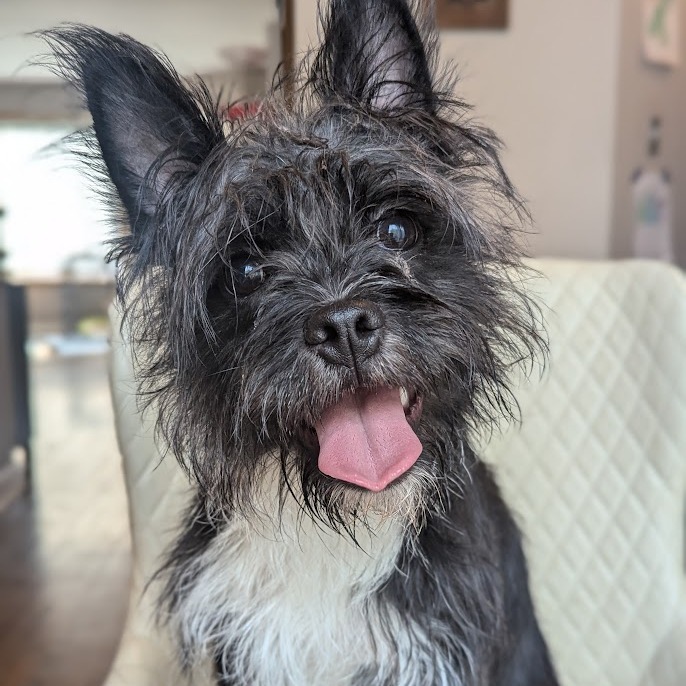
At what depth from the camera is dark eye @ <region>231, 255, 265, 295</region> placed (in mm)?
1071

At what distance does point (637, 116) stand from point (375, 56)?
1710 millimetres

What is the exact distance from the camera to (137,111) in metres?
1.04

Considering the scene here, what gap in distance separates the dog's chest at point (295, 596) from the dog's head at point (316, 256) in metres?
0.09

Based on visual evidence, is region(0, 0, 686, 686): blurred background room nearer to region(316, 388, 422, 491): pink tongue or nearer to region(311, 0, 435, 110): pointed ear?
region(311, 0, 435, 110): pointed ear

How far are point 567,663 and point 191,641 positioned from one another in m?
0.82

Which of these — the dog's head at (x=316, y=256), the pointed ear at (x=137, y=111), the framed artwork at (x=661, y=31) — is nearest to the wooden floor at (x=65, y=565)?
the dog's head at (x=316, y=256)

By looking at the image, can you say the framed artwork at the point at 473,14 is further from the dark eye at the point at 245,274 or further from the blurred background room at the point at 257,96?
the dark eye at the point at 245,274

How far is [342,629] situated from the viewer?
3.77ft

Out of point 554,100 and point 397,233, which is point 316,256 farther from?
point 554,100

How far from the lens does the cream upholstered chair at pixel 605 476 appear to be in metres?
1.60

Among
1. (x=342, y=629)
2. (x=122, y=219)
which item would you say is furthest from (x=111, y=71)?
(x=342, y=629)

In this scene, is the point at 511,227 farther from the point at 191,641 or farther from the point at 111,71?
the point at 191,641

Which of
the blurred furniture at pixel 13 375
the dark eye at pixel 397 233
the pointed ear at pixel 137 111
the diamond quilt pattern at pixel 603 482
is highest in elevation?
the pointed ear at pixel 137 111

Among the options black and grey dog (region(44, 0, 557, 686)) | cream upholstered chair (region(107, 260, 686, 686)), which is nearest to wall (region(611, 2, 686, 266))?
cream upholstered chair (region(107, 260, 686, 686))
